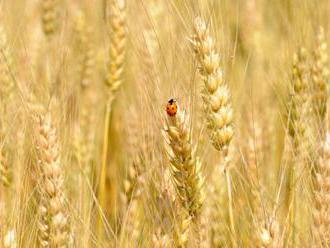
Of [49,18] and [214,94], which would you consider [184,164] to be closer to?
[214,94]

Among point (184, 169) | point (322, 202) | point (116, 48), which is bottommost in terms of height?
point (322, 202)

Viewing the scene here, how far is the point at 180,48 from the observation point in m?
2.44

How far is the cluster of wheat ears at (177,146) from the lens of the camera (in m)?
2.11

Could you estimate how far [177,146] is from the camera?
2.05m

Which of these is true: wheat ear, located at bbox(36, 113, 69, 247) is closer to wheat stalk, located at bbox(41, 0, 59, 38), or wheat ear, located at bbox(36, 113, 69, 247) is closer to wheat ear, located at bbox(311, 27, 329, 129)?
wheat ear, located at bbox(311, 27, 329, 129)

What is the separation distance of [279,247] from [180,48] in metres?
0.79

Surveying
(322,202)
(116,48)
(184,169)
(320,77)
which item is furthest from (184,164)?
(116,48)

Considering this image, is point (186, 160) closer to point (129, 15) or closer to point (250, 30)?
point (129, 15)

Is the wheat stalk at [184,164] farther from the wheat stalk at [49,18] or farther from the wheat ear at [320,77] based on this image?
the wheat stalk at [49,18]

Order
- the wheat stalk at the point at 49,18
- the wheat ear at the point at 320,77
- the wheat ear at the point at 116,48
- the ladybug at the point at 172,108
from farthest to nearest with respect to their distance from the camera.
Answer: the wheat stalk at the point at 49,18 < the wheat ear at the point at 116,48 < the wheat ear at the point at 320,77 < the ladybug at the point at 172,108

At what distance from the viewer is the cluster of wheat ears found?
6.93 feet

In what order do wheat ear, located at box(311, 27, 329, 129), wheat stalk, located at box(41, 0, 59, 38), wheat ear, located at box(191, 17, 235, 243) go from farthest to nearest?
wheat stalk, located at box(41, 0, 59, 38)
wheat ear, located at box(311, 27, 329, 129)
wheat ear, located at box(191, 17, 235, 243)

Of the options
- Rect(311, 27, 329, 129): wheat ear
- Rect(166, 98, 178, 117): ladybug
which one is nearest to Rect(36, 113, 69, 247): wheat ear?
Rect(166, 98, 178, 117): ladybug

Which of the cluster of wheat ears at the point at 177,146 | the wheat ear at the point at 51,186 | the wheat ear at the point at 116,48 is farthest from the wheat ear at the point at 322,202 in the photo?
the wheat ear at the point at 116,48
